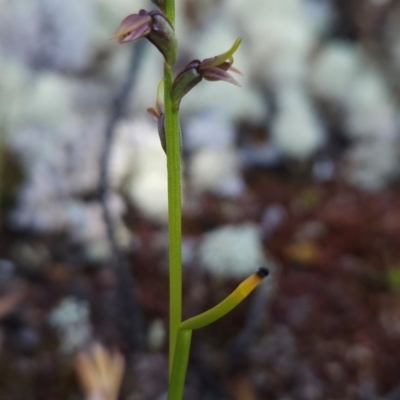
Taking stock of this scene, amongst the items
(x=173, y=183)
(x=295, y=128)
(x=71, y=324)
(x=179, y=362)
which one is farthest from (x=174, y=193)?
(x=295, y=128)

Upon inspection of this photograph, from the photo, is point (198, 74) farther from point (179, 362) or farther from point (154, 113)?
point (179, 362)

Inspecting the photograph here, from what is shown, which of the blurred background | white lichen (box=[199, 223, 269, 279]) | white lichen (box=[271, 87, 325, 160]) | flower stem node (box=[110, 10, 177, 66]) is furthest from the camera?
white lichen (box=[271, 87, 325, 160])

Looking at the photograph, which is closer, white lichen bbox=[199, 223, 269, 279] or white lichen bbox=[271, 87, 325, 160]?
white lichen bbox=[199, 223, 269, 279]

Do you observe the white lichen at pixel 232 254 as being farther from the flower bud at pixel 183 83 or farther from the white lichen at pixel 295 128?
the white lichen at pixel 295 128

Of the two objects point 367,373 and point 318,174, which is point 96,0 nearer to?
point 318,174

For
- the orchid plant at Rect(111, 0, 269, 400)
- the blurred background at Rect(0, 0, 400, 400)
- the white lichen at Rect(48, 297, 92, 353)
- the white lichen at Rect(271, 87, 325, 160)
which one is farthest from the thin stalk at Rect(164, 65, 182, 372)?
the white lichen at Rect(271, 87, 325, 160)

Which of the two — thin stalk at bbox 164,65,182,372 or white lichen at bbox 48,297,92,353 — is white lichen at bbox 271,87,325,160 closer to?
white lichen at bbox 48,297,92,353

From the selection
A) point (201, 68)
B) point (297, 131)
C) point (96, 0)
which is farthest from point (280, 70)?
point (201, 68)

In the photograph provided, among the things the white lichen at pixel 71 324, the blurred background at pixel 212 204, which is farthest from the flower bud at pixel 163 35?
the white lichen at pixel 71 324
